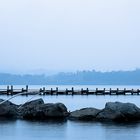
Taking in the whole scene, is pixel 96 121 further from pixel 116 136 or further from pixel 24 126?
pixel 116 136

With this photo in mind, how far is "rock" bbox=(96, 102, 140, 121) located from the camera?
33125 millimetres

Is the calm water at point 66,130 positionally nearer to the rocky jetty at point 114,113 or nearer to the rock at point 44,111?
the rocky jetty at point 114,113

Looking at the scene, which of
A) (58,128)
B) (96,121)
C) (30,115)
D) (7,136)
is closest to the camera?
(7,136)

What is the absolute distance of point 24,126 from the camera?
3003 cm

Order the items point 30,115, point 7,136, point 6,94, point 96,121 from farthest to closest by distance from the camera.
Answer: point 6,94 < point 30,115 < point 96,121 < point 7,136

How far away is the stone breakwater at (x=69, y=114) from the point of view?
109ft

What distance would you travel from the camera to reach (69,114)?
36125mm

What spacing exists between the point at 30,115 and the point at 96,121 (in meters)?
5.63

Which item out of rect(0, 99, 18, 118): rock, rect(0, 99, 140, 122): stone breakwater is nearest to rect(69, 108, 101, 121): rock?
rect(0, 99, 140, 122): stone breakwater

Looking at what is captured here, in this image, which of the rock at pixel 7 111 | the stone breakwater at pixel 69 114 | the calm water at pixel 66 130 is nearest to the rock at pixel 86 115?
the stone breakwater at pixel 69 114

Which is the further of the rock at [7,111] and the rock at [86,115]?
Answer: the rock at [7,111]

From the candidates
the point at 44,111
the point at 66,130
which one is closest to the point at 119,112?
the point at 44,111

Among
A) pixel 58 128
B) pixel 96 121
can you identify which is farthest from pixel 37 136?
pixel 96 121

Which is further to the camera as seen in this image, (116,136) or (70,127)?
(70,127)
